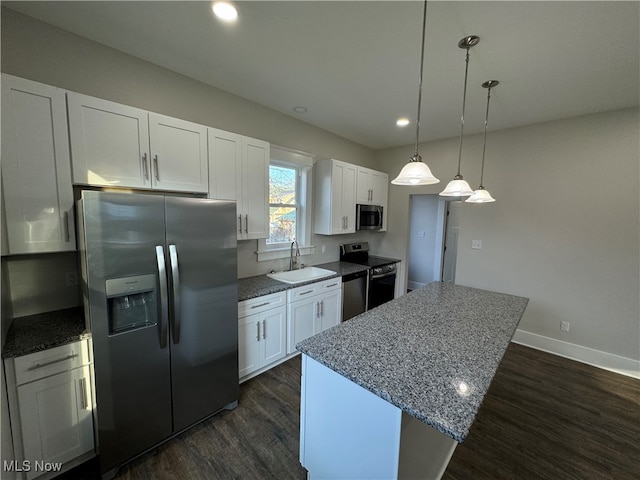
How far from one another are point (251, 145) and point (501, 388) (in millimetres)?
3492

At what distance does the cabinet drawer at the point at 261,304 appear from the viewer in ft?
7.41

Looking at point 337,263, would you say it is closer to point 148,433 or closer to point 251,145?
point 251,145

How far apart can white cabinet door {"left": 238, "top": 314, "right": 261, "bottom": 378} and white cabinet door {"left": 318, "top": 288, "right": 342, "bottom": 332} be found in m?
0.85

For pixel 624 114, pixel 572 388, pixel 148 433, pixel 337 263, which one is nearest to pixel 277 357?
pixel 148 433

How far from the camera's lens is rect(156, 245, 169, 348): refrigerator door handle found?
1.62m

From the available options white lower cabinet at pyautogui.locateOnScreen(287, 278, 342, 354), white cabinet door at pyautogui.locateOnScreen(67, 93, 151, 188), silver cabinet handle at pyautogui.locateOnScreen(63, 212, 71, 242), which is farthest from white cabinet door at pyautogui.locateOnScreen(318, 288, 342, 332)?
silver cabinet handle at pyautogui.locateOnScreen(63, 212, 71, 242)

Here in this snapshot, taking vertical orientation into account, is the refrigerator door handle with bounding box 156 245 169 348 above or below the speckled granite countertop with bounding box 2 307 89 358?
above

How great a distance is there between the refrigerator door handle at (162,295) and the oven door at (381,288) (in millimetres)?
2698

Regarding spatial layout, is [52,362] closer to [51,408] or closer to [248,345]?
[51,408]

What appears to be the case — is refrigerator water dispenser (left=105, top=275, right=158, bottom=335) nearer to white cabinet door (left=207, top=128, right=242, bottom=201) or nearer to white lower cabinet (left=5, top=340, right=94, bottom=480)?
white lower cabinet (left=5, top=340, right=94, bottom=480)

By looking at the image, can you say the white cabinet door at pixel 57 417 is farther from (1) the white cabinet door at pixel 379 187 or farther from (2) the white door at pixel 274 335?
(1) the white cabinet door at pixel 379 187

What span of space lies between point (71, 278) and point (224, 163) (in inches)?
57.7

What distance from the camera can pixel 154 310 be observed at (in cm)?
166

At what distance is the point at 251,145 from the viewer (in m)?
2.53
